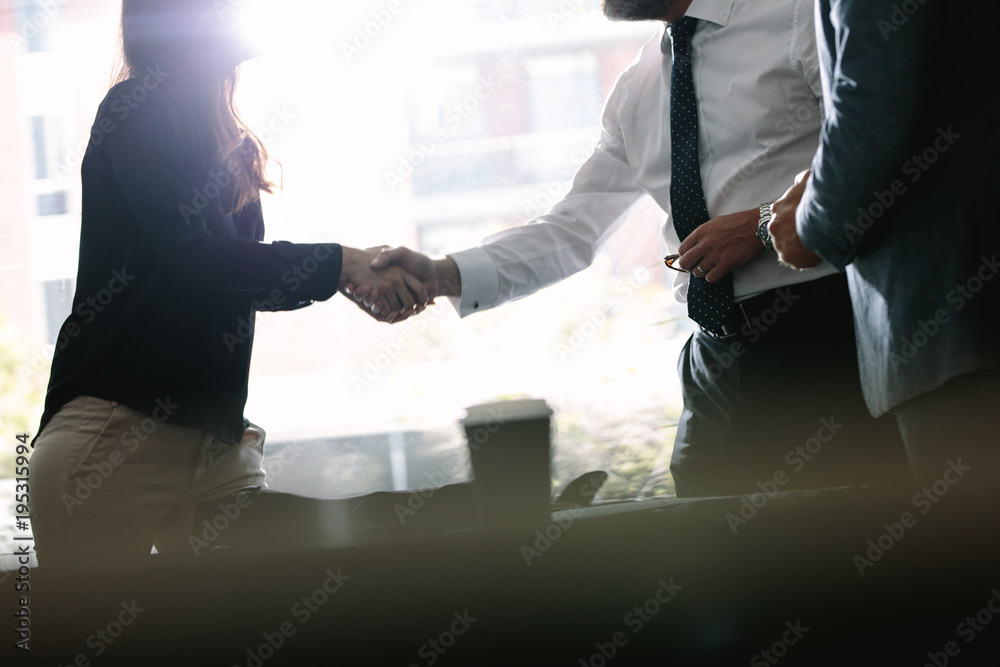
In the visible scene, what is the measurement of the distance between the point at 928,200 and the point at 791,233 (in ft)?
0.70

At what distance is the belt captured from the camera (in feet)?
4.79

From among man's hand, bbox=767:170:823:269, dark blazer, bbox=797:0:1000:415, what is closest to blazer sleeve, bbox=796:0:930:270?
dark blazer, bbox=797:0:1000:415

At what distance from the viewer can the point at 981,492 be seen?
3.23 feet

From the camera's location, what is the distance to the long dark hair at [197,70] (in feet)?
4.89

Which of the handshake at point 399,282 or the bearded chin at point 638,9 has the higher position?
the bearded chin at point 638,9

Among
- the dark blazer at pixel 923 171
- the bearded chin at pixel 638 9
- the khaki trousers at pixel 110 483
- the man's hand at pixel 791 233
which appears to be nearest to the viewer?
the dark blazer at pixel 923 171

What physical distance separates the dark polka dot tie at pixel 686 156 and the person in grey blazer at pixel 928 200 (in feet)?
2.04

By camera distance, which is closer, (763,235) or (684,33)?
(763,235)

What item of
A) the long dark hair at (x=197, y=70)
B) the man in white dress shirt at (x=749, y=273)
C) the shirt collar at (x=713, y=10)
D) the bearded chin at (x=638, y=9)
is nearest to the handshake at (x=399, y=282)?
the long dark hair at (x=197, y=70)

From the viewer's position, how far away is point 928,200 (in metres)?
0.92

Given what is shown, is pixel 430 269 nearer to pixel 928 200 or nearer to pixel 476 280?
pixel 476 280

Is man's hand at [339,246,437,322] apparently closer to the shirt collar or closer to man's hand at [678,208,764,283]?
man's hand at [678,208,764,283]

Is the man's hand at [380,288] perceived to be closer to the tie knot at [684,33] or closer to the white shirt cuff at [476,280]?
the white shirt cuff at [476,280]

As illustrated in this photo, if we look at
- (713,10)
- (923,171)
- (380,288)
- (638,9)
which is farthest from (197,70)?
(923,171)
